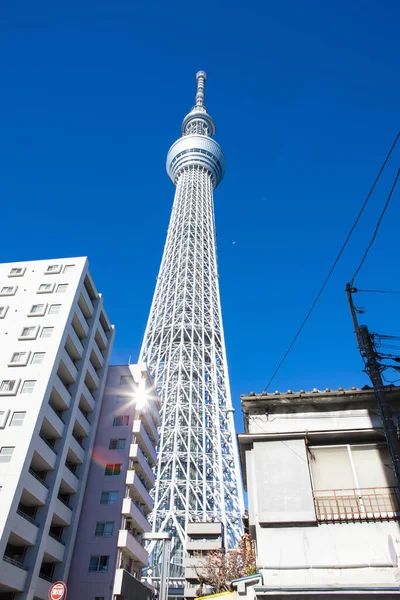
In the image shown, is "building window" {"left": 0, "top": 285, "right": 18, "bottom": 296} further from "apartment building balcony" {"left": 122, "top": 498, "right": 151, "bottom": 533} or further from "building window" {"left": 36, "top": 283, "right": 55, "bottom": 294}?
"apartment building balcony" {"left": 122, "top": 498, "right": 151, "bottom": 533}

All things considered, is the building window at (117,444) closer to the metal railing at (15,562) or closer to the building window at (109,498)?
the building window at (109,498)

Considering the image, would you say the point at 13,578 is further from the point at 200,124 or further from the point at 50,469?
the point at 200,124

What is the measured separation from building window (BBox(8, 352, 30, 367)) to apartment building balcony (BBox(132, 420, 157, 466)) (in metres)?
9.84

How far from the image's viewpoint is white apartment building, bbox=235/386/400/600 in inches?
383

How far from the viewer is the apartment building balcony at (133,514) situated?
2902 cm

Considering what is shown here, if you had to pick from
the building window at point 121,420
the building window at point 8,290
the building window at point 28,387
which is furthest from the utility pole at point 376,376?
the building window at point 8,290

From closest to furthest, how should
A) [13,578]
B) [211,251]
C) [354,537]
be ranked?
[354,537]
[13,578]
[211,251]

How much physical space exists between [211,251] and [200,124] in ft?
114

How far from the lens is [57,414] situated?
28.3 meters

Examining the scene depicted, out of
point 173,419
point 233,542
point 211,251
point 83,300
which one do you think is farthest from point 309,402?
point 211,251

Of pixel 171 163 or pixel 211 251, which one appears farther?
pixel 171 163

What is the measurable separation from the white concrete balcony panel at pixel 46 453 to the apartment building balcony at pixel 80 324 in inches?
353

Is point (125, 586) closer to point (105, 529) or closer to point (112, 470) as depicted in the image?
point (105, 529)

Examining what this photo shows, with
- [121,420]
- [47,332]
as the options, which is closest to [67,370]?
[47,332]
